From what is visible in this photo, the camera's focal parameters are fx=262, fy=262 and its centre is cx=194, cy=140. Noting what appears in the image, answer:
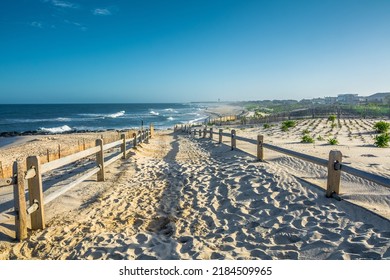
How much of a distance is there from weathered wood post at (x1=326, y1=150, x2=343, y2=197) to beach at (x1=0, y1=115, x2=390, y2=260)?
0.70ft

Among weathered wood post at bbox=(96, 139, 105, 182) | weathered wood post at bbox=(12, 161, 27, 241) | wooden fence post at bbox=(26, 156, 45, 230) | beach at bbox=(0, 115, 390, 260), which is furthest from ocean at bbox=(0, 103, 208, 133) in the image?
weathered wood post at bbox=(12, 161, 27, 241)

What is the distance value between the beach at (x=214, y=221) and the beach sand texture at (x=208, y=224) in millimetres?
12

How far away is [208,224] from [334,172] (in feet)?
8.26

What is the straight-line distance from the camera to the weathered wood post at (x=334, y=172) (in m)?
4.81

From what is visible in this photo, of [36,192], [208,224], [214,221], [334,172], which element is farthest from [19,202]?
[334,172]

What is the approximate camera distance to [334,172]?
484 centimetres

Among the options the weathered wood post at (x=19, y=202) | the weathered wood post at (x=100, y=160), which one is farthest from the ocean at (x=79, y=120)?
the weathered wood post at (x=19, y=202)

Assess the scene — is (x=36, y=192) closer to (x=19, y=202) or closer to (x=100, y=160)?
(x=19, y=202)

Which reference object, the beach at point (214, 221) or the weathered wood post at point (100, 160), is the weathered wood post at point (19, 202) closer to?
the beach at point (214, 221)

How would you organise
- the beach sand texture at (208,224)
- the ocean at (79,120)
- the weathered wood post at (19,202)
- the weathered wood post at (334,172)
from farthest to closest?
the ocean at (79,120), the weathered wood post at (334,172), the weathered wood post at (19,202), the beach sand texture at (208,224)

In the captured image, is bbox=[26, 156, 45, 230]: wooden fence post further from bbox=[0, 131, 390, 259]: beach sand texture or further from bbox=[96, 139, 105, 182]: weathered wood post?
bbox=[96, 139, 105, 182]: weathered wood post

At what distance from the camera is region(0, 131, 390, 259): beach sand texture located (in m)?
3.48
